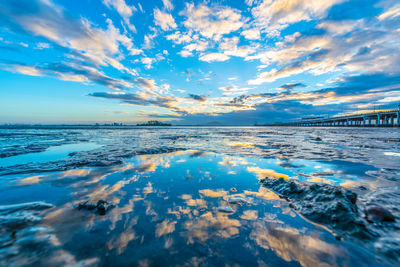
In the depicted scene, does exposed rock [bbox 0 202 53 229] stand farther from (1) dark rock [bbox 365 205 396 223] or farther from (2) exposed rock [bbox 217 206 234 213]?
(1) dark rock [bbox 365 205 396 223]

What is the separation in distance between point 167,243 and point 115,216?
43.9 inches

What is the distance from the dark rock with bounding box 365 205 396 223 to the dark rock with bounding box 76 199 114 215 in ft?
13.4

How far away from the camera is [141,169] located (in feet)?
16.3

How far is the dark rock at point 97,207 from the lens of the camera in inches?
Result: 99.7

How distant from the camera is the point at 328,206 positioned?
248cm

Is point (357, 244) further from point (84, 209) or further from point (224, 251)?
point (84, 209)

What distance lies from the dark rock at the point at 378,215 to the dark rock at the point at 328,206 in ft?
0.45

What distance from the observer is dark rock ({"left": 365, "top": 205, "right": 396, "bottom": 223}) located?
2.19 meters

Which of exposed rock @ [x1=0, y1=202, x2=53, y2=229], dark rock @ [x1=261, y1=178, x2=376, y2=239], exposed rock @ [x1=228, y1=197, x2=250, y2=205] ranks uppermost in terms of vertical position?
dark rock @ [x1=261, y1=178, x2=376, y2=239]

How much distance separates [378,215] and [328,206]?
599 millimetres

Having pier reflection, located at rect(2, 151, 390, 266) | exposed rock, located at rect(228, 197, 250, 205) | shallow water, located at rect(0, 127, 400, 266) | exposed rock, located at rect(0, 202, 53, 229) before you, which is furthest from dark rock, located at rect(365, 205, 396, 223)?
exposed rock, located at rect(0, 202, 53, 229)

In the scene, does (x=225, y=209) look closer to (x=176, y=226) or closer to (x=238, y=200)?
(x=238, y=200)

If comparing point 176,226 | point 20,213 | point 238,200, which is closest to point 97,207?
point 20,213

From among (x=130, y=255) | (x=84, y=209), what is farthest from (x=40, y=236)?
(x=130, y=255)
